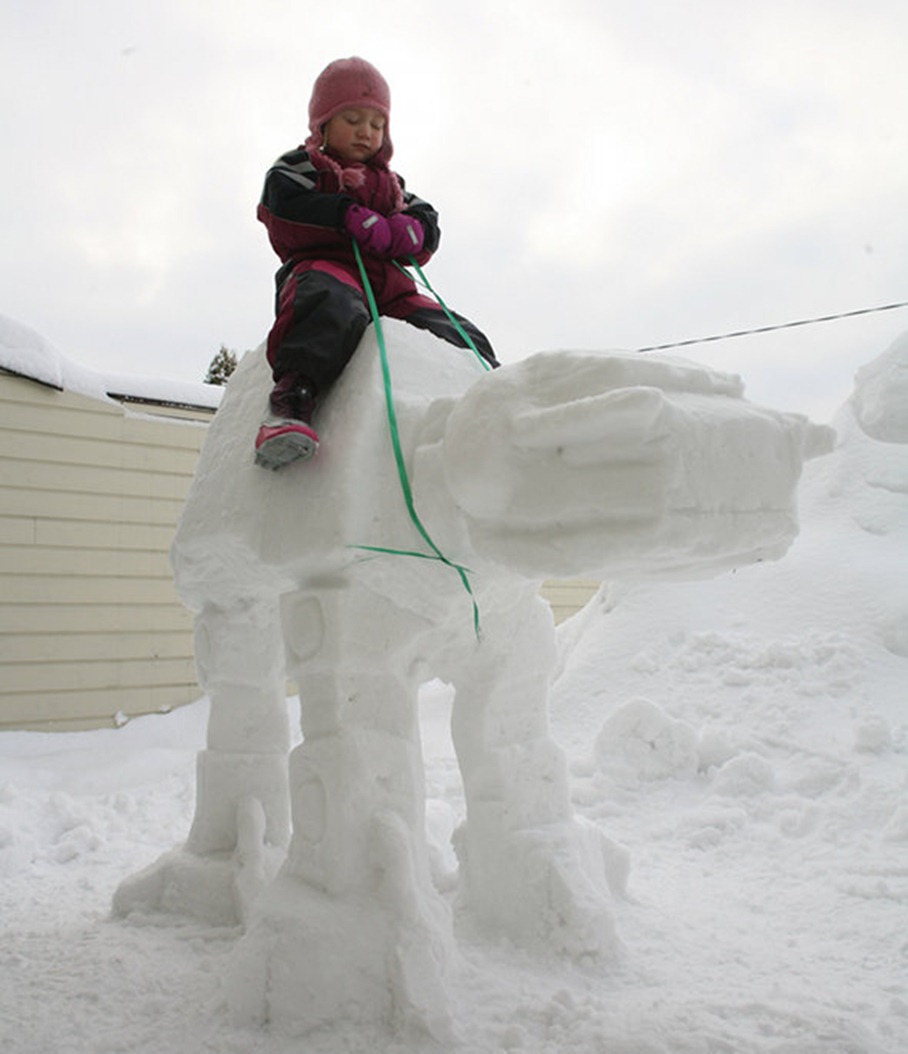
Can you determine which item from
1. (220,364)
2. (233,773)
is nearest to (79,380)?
(233,773)

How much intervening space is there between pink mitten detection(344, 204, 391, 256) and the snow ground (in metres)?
1.21

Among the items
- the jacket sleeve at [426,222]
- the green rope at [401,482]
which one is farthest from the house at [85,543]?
the green rope at [401,482]

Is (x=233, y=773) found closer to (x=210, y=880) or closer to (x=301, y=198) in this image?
(x=210, y=880)

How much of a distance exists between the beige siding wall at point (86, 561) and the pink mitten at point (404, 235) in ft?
8.42

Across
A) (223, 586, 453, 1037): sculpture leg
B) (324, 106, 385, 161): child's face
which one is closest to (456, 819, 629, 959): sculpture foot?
(223, 586, 453, 1037): sculpture leg

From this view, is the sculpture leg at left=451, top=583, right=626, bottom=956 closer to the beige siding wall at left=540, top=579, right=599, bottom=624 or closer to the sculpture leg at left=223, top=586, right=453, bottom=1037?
the sculpture leg at left=223, top=586, right=453, bottom=1037

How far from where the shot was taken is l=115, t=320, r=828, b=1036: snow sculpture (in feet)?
3.87

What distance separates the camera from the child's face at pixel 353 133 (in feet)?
5.55

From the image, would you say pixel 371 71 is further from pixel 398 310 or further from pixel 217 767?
pixel 217 767

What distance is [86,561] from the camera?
3.76m

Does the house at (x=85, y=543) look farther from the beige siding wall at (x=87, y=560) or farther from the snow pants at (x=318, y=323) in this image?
the snow pants at (x=318, y=323)

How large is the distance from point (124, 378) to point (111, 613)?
1053 mm

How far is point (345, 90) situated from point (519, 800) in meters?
1.32

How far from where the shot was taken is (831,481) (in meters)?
3.75
